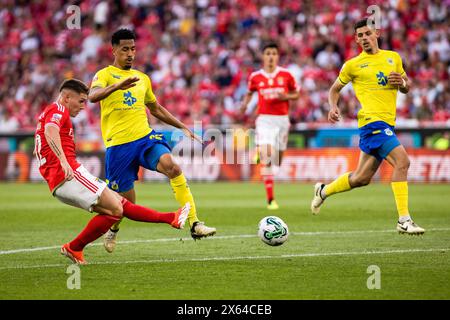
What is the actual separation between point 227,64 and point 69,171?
2007 cm

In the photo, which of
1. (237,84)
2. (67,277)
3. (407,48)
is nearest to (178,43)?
(237,84)

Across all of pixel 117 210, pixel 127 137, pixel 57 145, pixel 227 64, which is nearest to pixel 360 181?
pixel 127 137

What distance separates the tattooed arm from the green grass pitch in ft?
3.15

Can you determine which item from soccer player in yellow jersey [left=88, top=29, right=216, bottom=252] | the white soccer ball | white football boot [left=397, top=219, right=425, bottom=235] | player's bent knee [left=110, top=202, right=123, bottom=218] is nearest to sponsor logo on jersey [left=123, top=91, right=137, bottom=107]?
soccer player in yellow jersey [left=88, top=29, right=216, bottom=252]

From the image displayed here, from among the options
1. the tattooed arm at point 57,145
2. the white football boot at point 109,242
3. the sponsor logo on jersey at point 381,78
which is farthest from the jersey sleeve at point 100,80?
the sponsor logo on jersey at point 381,78

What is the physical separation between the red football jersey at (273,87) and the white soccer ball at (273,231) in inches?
273

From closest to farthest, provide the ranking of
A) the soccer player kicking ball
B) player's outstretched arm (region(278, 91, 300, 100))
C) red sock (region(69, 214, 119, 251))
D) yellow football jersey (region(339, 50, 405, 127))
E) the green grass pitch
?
the green grass pitch, the soccer player kicking ball, red sock (region(69, 214, 119, 251)), yellow football jersey (region(339, 50, 405, 127)), player's outstretched arm (region(278, 91, 300, 100))

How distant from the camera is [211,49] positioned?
2900 cm

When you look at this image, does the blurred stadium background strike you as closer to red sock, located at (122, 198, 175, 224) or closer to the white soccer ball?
the white soccer ball

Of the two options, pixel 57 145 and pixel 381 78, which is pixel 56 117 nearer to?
pixel 57 145

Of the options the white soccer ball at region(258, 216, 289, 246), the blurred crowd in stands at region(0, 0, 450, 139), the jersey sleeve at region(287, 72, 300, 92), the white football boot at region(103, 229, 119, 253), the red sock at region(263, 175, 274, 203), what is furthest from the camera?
the blurred crowd in stands at region(0, 0, 450, 139)

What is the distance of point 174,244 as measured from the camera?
1073 centimetres

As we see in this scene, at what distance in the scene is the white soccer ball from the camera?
9.60 metres

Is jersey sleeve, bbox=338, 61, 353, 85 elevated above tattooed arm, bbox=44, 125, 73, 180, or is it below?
above
